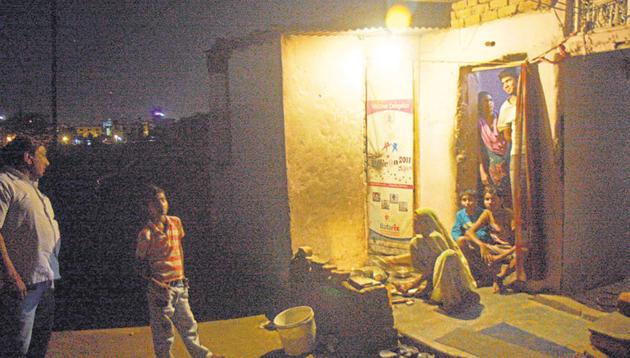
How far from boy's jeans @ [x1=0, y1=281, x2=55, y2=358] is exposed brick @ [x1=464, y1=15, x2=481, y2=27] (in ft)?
21.9

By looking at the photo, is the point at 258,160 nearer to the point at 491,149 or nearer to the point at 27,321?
the point at 491,149

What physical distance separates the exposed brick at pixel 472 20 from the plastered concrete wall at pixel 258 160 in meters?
3.00

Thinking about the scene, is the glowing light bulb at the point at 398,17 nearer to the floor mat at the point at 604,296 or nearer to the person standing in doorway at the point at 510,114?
the person standing in doorway at the point at 510,114

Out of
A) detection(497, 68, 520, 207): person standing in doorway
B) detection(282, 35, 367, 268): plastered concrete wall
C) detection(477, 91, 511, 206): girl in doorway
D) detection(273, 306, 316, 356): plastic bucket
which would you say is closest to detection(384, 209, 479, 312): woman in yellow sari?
detection(477, 91, 511, 206): girl in doorway

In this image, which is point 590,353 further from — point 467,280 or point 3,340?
point 3,340

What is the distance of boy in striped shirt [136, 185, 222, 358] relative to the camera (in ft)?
16.2

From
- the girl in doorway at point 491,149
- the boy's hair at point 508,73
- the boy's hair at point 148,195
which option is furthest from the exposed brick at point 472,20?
the boy's hair at point 148,195

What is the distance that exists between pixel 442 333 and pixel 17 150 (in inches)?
193

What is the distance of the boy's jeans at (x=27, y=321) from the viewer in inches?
163

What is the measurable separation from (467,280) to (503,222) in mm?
1266

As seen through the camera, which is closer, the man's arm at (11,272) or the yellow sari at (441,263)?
the man's arm at (11,272)

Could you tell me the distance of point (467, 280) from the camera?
663 centimetres

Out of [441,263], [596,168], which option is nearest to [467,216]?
[441,263]

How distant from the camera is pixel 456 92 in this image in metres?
7.71
